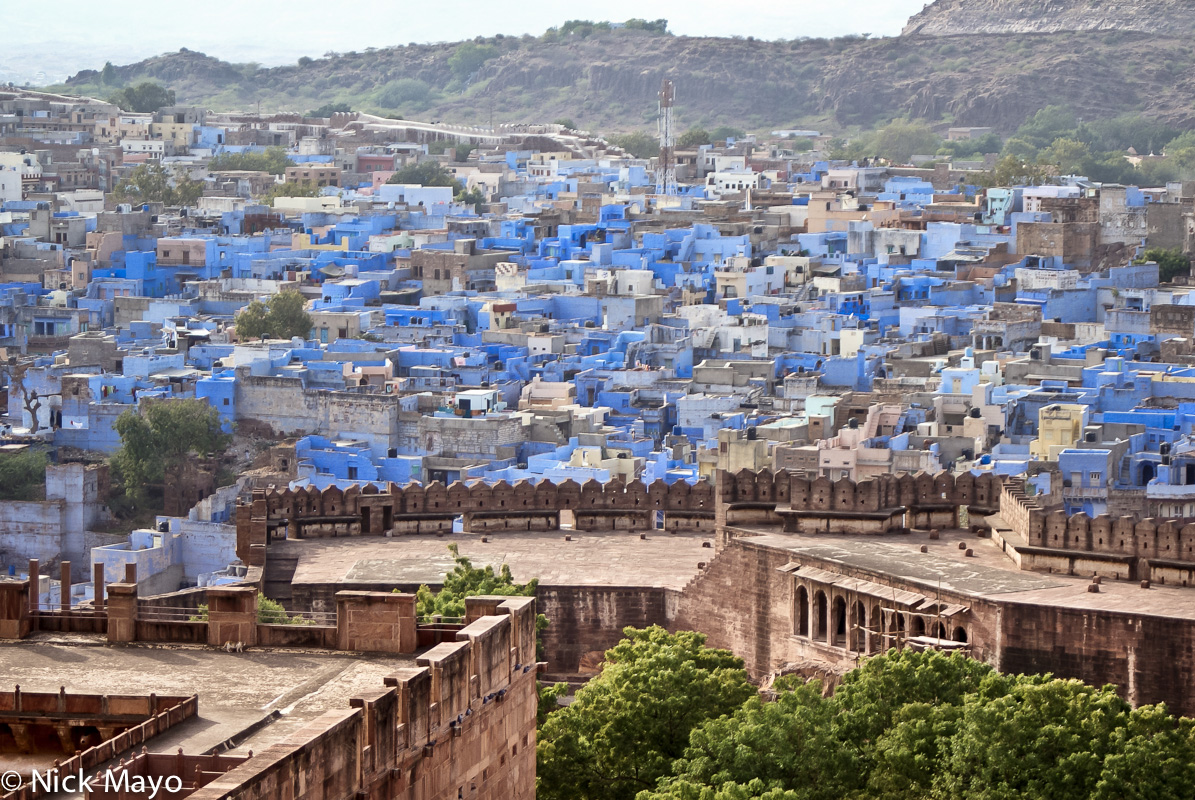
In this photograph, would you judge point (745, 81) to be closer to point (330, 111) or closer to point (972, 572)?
point (330, 111)

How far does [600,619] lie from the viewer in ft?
78.7

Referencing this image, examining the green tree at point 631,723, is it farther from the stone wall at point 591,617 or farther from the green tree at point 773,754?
the stone wall at point 591,617

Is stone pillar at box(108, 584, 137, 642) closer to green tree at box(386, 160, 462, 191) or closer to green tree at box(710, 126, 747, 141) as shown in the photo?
green tree at box(386, 160, 462, 191)

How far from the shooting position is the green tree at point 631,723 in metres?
17.4

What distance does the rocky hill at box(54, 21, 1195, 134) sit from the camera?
376 ft

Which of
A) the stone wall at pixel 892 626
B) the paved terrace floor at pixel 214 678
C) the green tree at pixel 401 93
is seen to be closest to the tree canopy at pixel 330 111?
the green tree at pixel 401 93

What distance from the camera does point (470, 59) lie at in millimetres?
133000

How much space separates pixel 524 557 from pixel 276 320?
28232mm

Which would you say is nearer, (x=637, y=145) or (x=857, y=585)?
(x=857, y=585)

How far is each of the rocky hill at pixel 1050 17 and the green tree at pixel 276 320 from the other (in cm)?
7617

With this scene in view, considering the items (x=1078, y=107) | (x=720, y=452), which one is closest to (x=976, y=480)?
(x=720, y=452)

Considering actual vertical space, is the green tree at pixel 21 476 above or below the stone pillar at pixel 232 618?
below

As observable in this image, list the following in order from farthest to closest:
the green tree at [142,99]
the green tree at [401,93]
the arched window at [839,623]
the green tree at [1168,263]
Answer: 1. the green tree at [401,93]
2. the green tree at [142,99]
3. the green tree at [1168,263]
4. the arched window at [839,623]

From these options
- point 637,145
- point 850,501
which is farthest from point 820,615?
point 637,145
